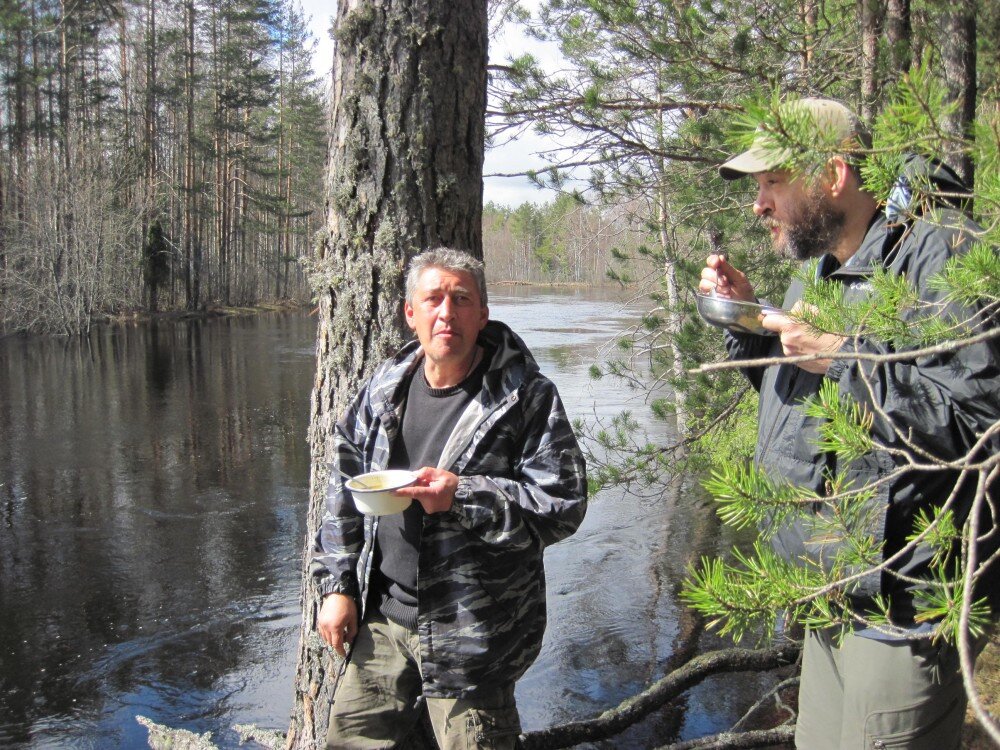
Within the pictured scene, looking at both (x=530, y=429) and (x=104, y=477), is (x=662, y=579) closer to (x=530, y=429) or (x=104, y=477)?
(x=530, y=429)

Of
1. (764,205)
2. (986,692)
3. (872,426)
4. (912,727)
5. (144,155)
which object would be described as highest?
(144,155)

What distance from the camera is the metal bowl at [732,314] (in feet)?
7.20

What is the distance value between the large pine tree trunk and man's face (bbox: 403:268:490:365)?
61 centimetres

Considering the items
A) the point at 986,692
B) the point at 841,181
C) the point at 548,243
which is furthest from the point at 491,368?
the point at 548,243

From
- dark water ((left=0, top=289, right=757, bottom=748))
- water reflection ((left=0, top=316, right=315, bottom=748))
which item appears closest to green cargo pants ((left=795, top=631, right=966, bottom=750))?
dark water ((left=0, top=289, right=757, bottom=748))

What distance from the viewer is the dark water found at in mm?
5504

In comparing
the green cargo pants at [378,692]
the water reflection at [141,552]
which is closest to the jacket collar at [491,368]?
the green cargo pants at [378,692]

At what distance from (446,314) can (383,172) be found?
879 millimetres

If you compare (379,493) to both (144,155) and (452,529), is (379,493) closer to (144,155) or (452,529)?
(452,529)

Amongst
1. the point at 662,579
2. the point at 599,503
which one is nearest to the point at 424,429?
the point at 662,579

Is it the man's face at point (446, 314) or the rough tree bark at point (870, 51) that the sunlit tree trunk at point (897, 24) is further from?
the man's face at point (446, 314)

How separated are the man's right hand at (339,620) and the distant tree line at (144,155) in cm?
2088

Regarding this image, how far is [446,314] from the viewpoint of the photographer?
2576mm

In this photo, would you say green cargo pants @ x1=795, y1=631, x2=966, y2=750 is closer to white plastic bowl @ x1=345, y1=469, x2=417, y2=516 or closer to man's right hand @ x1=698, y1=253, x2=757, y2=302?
man's right hand @ x1=698, y1=253, x2=757, y2=302
